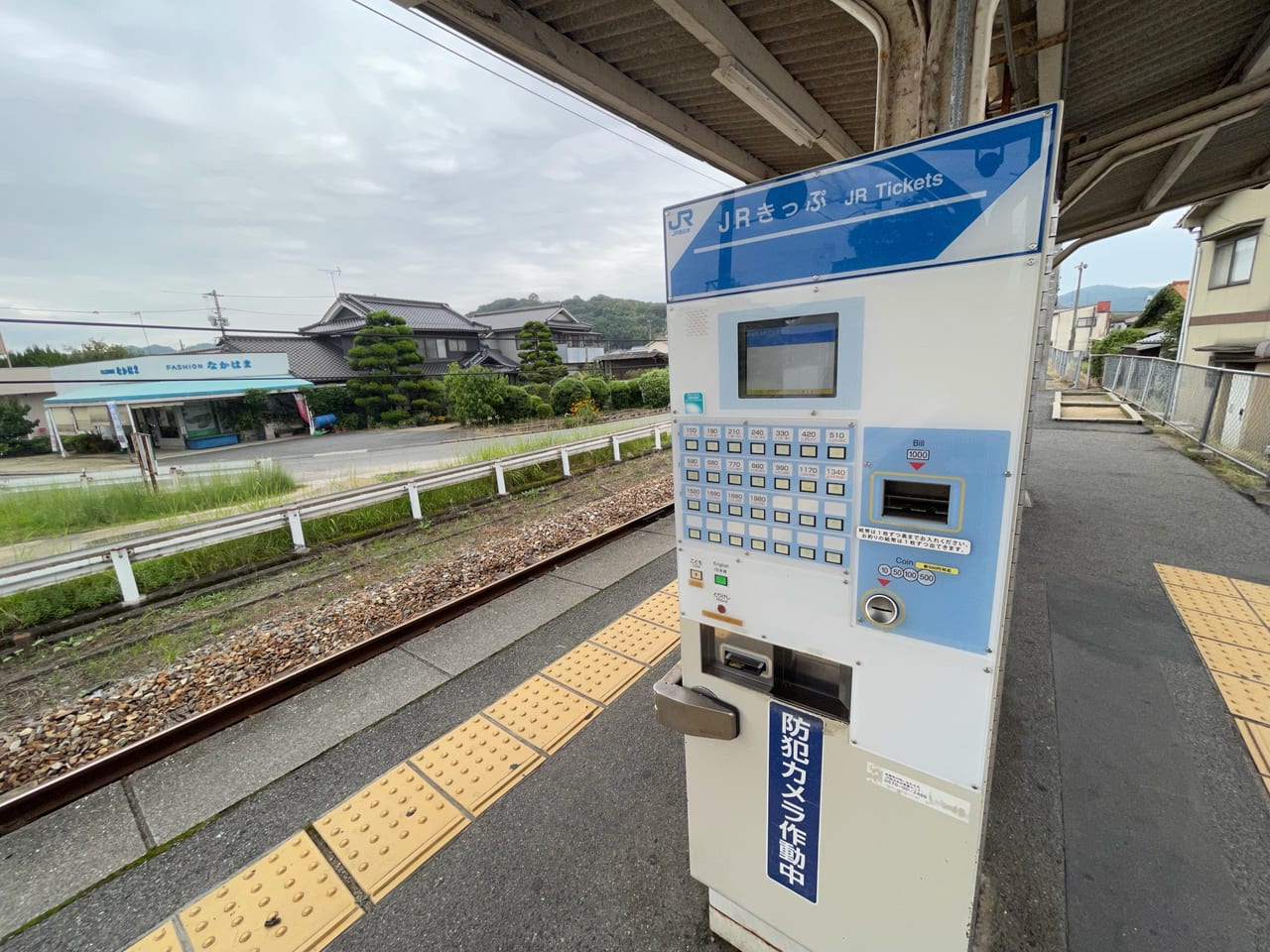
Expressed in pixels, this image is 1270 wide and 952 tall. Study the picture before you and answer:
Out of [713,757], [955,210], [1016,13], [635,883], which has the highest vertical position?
[1016,13]

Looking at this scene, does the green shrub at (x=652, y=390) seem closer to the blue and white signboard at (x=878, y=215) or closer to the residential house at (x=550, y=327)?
the residential house at (x=550, y=327)

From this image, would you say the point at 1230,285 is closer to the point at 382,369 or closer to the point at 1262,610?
the point at 1262,610

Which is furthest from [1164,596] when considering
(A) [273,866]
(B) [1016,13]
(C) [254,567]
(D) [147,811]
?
(C) [254,567]

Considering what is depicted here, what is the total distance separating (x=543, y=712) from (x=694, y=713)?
1.63m

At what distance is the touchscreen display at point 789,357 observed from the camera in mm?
1220

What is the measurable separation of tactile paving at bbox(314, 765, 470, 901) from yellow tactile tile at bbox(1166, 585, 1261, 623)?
16.5 feet

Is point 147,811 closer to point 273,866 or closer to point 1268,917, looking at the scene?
point 273,866

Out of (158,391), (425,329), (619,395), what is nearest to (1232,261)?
(619,395)

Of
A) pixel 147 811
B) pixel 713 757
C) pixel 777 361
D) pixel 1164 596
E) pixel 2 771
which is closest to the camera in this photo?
pixel 777 361

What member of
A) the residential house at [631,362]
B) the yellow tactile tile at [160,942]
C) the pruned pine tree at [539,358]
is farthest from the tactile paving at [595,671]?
the residential house at [631,362]

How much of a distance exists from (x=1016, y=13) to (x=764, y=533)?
3.62 m

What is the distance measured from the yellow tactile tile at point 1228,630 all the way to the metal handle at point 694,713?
3.83 meters

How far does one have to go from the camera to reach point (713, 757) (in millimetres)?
1646

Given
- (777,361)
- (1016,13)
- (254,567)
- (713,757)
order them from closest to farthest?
(777,361), (713,757), (1016,13), (254,567)
